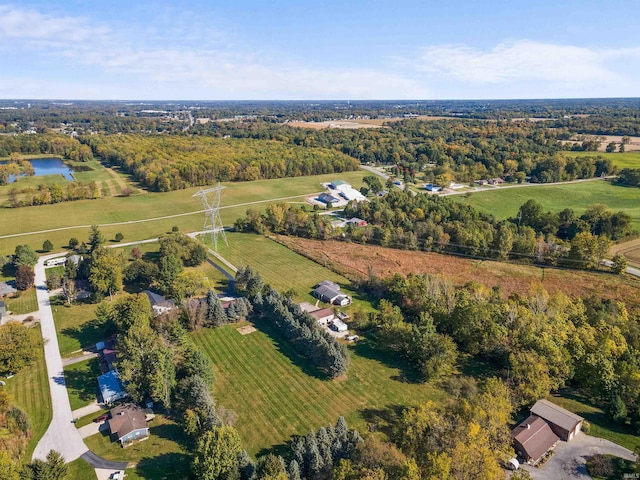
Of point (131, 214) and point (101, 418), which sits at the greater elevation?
point (131, 214)

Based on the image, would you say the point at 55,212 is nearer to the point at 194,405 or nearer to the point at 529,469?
the point at 194,405

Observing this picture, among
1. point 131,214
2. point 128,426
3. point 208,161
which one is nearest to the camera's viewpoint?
point 128,426

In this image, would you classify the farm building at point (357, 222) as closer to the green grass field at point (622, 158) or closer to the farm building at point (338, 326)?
the farm building at point (338, 326)

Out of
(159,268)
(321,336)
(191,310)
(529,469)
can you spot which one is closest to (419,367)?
(321,336)

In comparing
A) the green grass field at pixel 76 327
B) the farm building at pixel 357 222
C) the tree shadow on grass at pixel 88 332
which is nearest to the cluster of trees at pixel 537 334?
the tree shadow on grass at pixel 88 332

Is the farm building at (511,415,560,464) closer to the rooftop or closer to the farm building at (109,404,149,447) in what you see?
the rooftop

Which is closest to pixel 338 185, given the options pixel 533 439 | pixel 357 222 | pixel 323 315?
pixel 357 222

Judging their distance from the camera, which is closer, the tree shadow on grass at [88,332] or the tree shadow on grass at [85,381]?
the tree shadow on grass at [85,381]

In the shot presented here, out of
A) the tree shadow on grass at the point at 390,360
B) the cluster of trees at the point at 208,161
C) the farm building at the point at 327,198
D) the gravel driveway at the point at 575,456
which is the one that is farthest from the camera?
the cluster of trees at the point at 208,161

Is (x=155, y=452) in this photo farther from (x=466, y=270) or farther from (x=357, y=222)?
(x=357, y=222)
